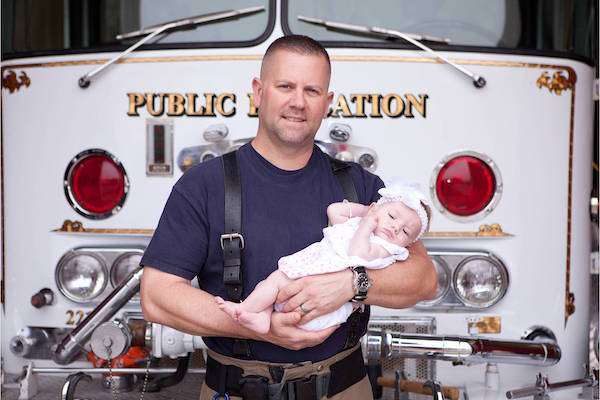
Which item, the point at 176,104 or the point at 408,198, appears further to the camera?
the point at 176,104

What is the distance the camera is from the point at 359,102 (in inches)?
124

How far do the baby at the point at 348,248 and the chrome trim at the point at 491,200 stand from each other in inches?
35.4

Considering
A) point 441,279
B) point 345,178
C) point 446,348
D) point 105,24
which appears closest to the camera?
point 345,178

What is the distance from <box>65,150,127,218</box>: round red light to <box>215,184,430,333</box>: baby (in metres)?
1.27

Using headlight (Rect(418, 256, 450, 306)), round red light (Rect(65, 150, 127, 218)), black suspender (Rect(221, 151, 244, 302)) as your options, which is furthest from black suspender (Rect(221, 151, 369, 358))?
round red light (Rect(65, 150, 127, 218))

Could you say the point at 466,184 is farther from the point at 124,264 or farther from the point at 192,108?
the point at 124,264

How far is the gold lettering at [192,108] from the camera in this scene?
3.17 meters

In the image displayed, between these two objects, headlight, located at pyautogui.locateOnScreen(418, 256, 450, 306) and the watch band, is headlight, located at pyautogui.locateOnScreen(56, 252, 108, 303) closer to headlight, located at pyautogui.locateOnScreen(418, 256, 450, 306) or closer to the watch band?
headlight, located at pyautogui.locateOnScreen(418, 256, 450, 306)

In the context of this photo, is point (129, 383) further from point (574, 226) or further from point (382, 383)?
point (574, 226)

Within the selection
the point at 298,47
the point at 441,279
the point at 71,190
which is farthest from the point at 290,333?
the point at 71,190

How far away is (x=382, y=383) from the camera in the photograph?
315 centimetres

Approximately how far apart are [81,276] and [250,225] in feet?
4.22

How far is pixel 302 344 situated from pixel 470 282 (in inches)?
→ 48.0

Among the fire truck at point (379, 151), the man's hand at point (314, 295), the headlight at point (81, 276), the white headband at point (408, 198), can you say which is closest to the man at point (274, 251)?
the man's hand at point (314, 295)
